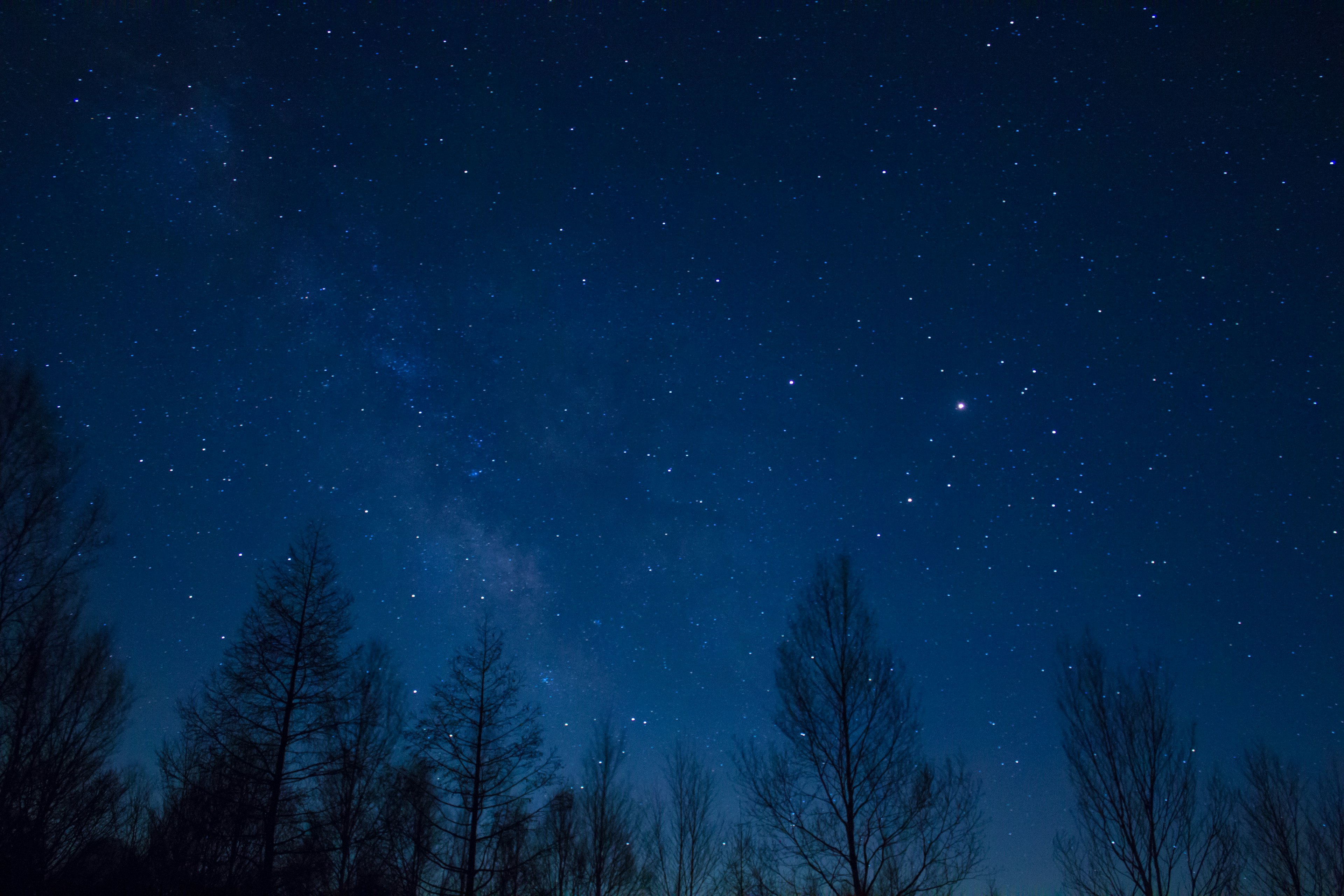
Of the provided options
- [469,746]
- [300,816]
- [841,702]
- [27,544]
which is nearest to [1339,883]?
[841,702]

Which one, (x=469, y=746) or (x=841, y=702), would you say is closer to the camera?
(x=841, y=702)

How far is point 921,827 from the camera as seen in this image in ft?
40.3

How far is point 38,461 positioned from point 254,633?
4.87m

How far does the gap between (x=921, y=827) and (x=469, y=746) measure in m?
9.71

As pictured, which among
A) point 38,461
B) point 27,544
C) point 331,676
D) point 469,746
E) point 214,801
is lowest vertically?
point 214,801

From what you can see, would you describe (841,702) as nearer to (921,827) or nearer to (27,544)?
(921,827)

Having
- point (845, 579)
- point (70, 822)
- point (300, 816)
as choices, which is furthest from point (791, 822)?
point (70, 822)

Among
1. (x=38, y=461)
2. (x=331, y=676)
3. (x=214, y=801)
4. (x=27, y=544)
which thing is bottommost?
(x=214, y=801)

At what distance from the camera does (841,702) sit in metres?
12.8

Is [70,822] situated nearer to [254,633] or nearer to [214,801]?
[214,801]

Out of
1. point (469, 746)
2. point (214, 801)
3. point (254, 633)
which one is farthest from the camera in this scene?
point (469, 746)

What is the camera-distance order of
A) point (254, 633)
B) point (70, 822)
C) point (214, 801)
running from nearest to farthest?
point (70, 822)
point (214, 801)
point (254, 633)

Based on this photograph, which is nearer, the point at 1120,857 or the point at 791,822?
the point at 791,822

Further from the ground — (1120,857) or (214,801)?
(214,801)
